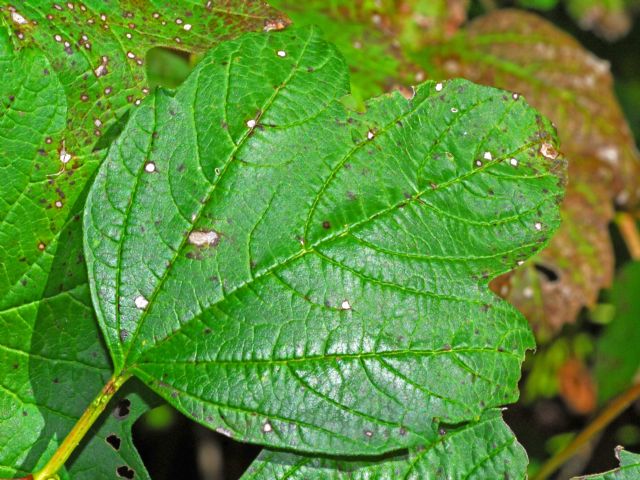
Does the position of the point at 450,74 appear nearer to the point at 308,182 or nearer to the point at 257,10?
the point at 257,10

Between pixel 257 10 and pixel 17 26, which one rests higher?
pixel 17 26

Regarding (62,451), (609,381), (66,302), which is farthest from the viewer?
(609,381)

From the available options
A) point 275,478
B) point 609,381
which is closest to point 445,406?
point 275,478

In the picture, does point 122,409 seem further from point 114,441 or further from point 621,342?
point 621,342

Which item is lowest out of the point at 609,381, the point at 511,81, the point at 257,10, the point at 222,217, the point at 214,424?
the point at 609,381

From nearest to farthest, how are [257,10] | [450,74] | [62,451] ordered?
[62,451], [257,10], [450,74]

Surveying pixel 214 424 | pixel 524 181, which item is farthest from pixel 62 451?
pixel 524 181

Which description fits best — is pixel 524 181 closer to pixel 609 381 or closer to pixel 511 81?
pixel 511 81

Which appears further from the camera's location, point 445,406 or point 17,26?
point 17,26
